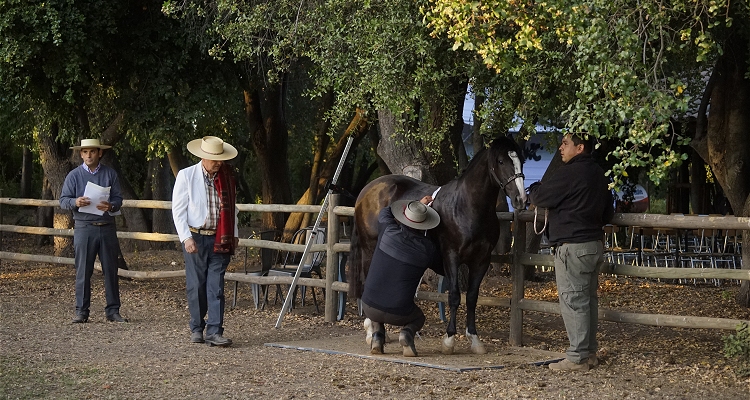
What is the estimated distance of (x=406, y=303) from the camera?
7.47 meters

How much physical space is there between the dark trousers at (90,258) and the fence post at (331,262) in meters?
2.22

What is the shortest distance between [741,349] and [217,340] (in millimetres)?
4343

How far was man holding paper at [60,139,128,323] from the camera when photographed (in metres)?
9.66

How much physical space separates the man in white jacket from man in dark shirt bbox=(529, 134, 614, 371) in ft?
9.32

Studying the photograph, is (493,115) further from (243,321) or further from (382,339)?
(243,321)

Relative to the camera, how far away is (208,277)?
8.37 meters

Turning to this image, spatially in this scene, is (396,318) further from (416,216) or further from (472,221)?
(472,221)

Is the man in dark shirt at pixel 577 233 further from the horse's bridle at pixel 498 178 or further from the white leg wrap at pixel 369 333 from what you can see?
the white leg wrap at pixel 369 333

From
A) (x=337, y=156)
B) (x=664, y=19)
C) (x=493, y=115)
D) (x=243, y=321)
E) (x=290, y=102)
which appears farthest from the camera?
(x=290, y=102)

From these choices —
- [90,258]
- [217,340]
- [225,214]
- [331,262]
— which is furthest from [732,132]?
[90,258]

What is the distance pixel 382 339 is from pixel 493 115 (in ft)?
8.62

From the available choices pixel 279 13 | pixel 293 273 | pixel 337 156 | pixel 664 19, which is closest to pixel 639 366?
pixel 664 19

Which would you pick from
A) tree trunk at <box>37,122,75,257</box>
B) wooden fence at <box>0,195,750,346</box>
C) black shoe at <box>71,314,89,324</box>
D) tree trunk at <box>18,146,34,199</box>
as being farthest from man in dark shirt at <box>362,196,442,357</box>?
tree trunk at <box>18,146,34,199</box>

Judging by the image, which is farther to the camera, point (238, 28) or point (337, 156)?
point (337, 156)
